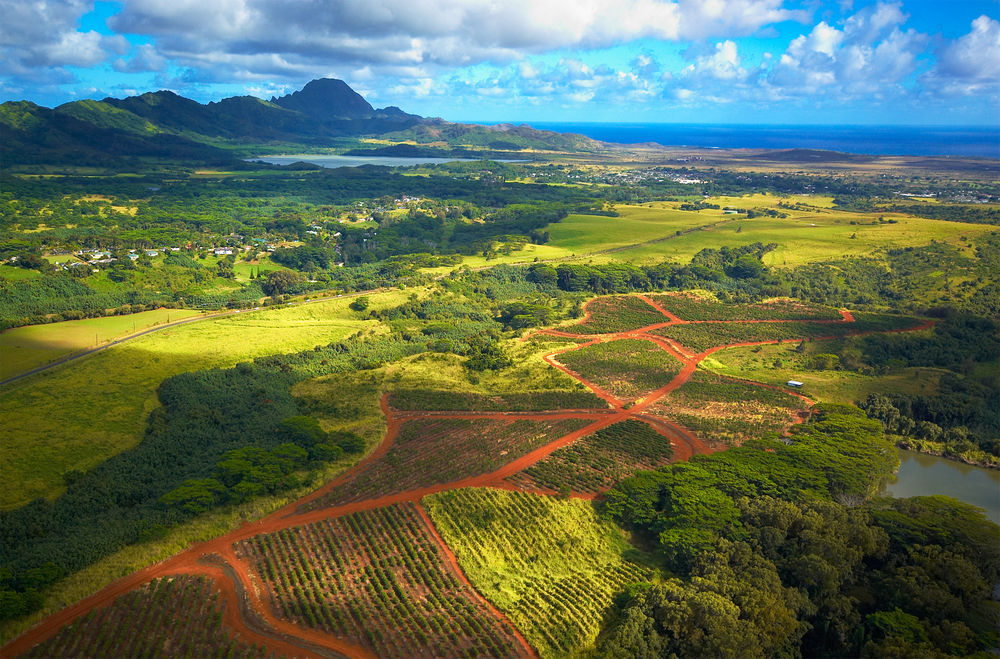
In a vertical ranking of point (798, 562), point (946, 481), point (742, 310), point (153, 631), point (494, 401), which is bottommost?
point (946, 481)

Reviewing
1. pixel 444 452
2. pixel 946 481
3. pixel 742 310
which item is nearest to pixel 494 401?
pixel 444 452

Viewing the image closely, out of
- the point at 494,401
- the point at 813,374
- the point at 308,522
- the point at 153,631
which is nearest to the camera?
the point at 153,631

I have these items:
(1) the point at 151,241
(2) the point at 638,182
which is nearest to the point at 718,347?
(1) the point at 151,241

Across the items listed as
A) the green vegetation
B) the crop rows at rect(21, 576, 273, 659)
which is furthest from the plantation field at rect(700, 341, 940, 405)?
the crop rows at rect(21, 576, 273, 659)

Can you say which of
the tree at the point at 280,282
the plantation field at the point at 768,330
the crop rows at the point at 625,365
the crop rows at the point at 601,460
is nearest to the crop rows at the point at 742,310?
the plantation field at the point at 768,330

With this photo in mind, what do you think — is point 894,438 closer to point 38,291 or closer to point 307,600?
point 307,600

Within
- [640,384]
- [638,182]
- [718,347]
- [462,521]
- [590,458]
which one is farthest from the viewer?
[638,182]

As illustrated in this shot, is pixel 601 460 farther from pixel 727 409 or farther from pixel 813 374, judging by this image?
pixel 813 374
